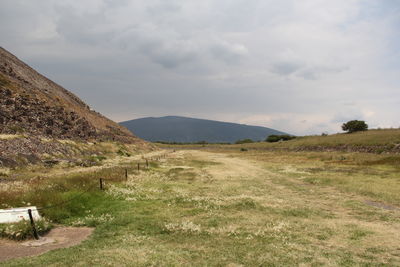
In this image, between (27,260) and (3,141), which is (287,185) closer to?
(27,260)

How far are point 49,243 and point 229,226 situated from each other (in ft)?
32.8

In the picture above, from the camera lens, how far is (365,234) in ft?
56.6

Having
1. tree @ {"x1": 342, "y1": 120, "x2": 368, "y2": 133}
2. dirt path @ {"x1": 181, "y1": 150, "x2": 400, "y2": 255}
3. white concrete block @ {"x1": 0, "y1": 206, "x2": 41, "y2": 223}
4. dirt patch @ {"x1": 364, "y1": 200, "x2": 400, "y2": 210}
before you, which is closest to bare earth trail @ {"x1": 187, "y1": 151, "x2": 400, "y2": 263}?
dirt path @ {"x1": 181, "y1": 150, "x2": 400, "y2": 255}

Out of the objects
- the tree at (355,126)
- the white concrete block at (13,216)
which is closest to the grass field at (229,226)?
the white concrete block at (13,216)

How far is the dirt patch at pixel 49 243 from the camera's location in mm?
14039

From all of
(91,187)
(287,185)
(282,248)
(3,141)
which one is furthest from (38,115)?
(282,248)

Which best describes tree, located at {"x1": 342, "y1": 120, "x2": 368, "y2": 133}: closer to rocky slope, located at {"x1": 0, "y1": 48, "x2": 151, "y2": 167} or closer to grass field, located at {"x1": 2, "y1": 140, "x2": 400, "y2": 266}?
rocky slope, located at {"x1": 0, "y1": 48, "x2": 151, "y2": 167}

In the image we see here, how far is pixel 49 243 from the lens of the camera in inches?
617

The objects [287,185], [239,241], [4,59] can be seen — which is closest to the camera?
[239,241]

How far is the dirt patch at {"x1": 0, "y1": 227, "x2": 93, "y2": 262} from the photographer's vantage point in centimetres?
1404

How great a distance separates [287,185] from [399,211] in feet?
47.9

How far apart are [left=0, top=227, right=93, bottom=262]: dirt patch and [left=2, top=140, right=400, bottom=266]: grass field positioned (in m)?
0.81

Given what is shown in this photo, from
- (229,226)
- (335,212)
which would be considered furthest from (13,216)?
(335,212)

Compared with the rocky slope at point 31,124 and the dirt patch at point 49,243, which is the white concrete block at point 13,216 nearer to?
the dirt patch at point 49,243
